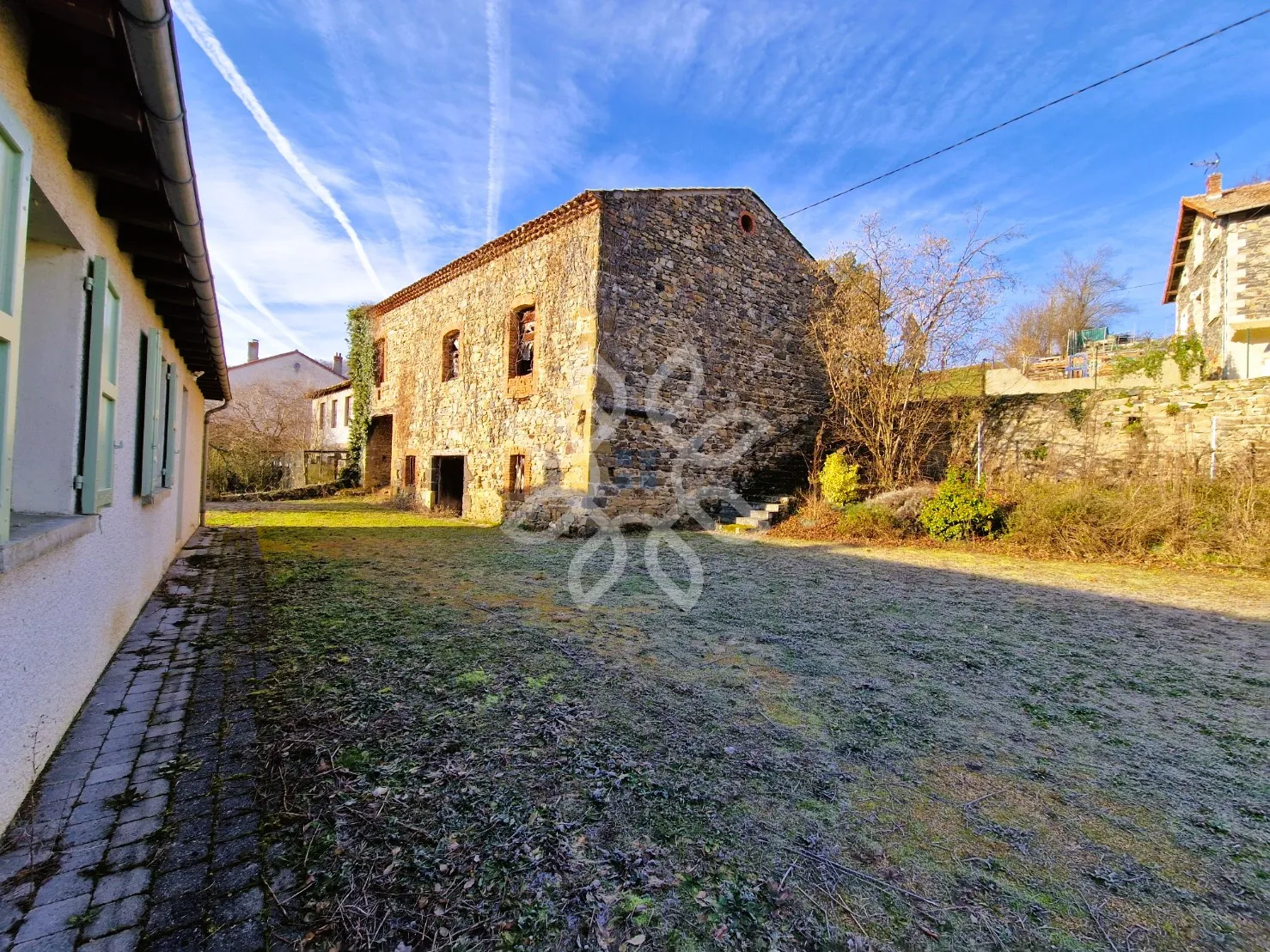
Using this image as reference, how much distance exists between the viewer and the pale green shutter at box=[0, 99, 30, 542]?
150cm

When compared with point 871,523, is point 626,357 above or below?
above

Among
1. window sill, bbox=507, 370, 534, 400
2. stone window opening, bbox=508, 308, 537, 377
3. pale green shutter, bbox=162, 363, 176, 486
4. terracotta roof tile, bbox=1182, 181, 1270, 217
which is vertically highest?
terracotta roof tile, bbox=1182, 181, 1270, 217

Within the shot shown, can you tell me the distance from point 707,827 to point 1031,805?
46.1 inches

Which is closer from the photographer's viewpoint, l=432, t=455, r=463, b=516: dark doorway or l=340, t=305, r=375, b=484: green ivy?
l=432, t=455, r=463, b=516: dark doorway

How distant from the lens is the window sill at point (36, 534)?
1.55m

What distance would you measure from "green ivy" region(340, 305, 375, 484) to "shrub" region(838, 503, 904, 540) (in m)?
13.4

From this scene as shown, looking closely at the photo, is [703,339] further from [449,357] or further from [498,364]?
[449,357]

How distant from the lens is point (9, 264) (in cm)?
155

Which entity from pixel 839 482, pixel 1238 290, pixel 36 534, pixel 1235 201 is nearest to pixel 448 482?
pixel 839 482

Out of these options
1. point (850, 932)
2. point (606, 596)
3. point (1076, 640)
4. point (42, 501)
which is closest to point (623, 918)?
point (850, 932)

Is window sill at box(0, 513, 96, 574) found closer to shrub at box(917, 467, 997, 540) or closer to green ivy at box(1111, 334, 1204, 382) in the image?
shrub at box(917, 467, 997, 540)

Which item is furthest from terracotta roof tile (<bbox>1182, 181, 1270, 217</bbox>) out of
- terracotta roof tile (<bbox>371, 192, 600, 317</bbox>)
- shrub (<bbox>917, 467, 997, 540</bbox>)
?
terracotta roof tile (<bbox>371, 192, 600, 317</bbox>)

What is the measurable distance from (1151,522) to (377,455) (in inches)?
671

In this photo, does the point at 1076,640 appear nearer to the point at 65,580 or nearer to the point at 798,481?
the point at 65,580
